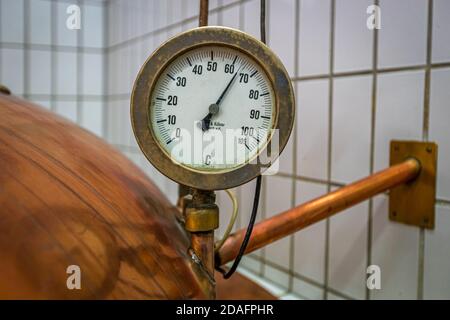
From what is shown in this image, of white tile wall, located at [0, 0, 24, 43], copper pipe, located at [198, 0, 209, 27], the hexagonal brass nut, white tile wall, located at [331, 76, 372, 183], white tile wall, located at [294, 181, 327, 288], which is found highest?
white tile wall, located at [0, 0, 24, 43]

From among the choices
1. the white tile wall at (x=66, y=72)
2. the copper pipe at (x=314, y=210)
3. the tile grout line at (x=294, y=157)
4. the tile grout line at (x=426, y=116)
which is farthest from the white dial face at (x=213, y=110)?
the white tile wall at (x=66, y=72)

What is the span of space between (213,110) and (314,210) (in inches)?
9.1

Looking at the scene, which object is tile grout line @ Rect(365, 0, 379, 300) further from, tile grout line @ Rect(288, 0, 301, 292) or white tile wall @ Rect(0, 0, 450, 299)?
tile grout line @ Rect(288, 0, 301, 292)

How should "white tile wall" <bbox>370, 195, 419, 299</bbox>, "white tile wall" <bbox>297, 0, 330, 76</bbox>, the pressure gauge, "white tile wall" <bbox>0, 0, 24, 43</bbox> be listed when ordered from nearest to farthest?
the pressure gauge → "white tile wall" <bbox>370, 195, 419, 299</bbox> → "white tile wall" <bbox>297, 0, 330, 76</bbox> → "white tile wall" <bbox>0, 0, 24, 43</bbox>

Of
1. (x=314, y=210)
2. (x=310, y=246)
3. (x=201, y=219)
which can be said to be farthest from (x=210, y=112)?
(x=310, y=246)

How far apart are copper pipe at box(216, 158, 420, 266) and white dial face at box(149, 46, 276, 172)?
0.15m

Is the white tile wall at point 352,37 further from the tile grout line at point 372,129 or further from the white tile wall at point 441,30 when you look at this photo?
the white tile wall at point 441,30

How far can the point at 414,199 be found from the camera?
25.4 inches

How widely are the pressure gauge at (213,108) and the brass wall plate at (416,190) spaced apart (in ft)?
1.00

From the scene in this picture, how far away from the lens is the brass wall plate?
62 centimetres

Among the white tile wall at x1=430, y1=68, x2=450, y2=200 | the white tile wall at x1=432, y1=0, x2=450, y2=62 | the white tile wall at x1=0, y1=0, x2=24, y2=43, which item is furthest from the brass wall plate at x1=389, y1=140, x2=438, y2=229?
the white tile wall at x1=0, y1=0, x2=24, y2=43

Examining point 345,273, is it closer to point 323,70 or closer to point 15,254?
point 323,70

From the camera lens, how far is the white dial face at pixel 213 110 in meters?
0.45

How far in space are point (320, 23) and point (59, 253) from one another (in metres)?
0.62
